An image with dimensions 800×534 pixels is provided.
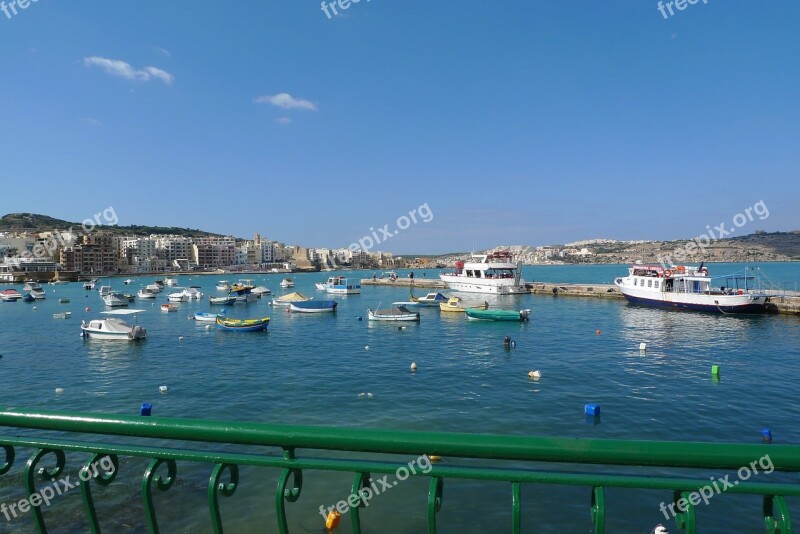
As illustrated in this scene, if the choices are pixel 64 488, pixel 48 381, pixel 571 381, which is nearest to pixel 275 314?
pixel 48 381

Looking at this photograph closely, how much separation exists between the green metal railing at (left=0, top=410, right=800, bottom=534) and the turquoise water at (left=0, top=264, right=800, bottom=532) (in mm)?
4874

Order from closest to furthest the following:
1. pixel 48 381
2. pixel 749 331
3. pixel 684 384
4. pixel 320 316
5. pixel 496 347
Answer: pixel 684 384, pixel 48 381, pixel 496 347, pixel 749 331, pixel 320 316

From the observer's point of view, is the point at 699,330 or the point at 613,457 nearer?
the point at 613,457

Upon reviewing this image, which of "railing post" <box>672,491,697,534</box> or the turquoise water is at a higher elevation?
"railing post" <box>672,491,697,534</box>

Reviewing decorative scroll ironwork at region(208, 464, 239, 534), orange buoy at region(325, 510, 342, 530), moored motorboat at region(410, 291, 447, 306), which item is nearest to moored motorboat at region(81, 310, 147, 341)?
orange buoy at region(325, 510, 342, 530)

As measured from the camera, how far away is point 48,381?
2481 cm

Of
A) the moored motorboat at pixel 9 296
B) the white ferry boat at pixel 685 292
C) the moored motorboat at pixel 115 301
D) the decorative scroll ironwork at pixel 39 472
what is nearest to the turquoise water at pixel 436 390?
the white ferry boat at pixel 685 292

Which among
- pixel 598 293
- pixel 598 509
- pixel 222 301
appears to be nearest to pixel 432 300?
pixel 598 293

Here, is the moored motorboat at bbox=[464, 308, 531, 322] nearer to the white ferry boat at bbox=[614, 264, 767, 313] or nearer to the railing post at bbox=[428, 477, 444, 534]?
the white ferry boat at bbox=[614, 264, 767, 313]

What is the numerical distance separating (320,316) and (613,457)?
170 ft

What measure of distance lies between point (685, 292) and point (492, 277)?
3187 centimetres

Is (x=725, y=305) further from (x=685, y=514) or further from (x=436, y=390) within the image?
(x=685, y=514)

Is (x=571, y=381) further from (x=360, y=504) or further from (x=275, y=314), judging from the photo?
(x=275, y=314)

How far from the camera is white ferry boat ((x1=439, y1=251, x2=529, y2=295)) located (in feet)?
251
